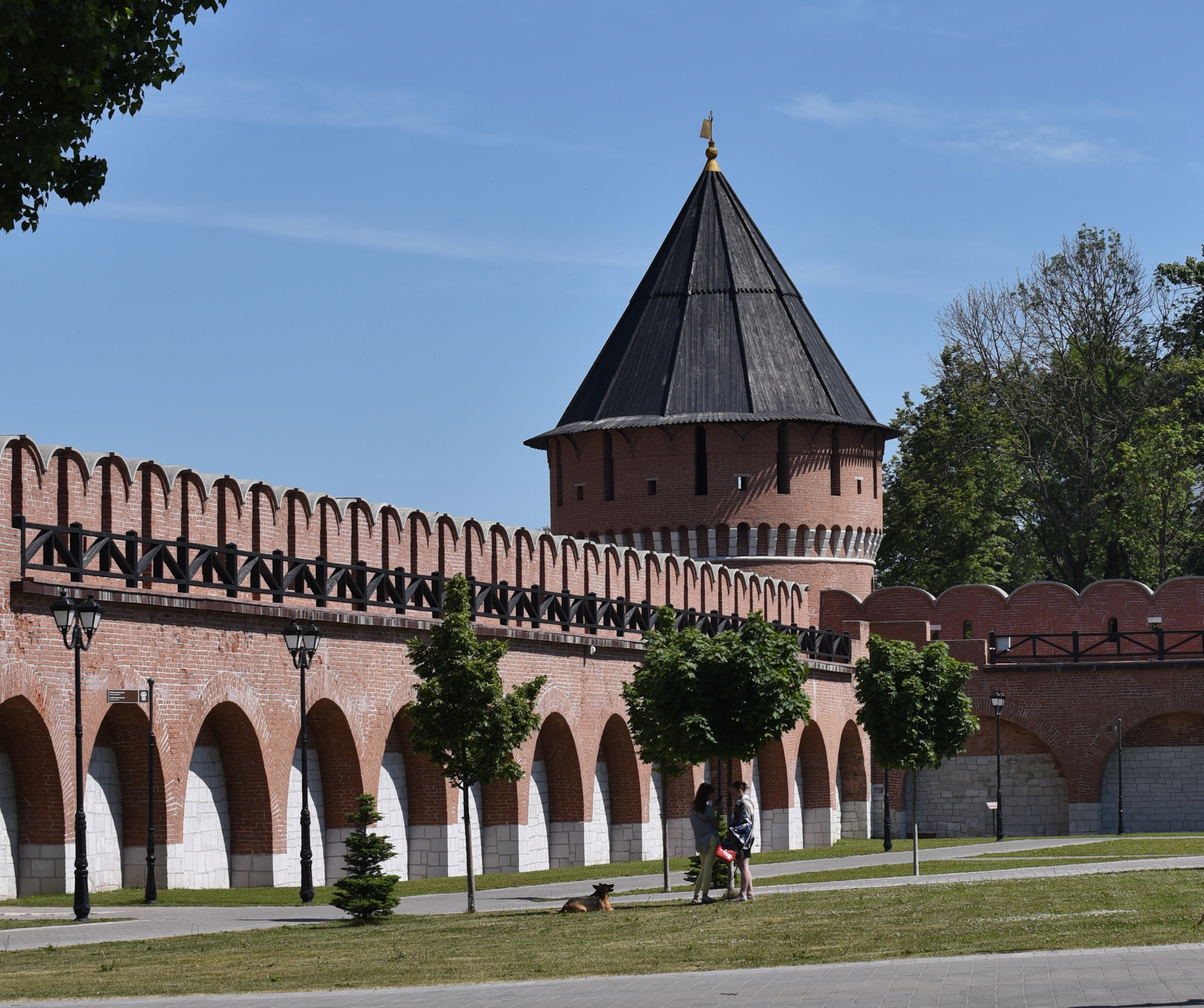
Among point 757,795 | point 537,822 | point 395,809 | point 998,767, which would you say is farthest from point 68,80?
point 998,767

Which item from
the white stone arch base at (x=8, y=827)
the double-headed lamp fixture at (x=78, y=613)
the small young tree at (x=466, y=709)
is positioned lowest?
the white stone arch base at (x=8, y=827)

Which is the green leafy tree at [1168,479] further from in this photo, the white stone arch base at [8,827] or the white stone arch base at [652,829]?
the white stone arch base at [8,827]

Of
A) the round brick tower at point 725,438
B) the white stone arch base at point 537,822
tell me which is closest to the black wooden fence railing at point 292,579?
the white stone arch base at point 537,822

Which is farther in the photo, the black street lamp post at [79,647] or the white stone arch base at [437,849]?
the white stone arch base at [437,849]

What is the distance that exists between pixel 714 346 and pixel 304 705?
27.7m

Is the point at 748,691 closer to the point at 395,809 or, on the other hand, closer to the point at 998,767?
the point at 395,809

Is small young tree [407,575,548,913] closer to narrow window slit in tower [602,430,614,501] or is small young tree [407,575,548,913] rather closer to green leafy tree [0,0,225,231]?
green leafy tree [0,0,225,231]

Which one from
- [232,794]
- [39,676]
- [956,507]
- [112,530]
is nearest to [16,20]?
[39,676]

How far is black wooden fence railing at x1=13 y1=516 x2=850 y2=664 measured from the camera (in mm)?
21062

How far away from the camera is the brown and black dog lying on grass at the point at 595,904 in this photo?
1877cm

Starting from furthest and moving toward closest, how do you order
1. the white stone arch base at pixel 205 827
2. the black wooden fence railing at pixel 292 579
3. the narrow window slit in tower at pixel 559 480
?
the narrow window slit in tower at pixel 559 480, the white stone arch base at pixel 205 827, the black wooden fence railing at pixel 292 579

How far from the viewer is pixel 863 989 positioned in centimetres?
1172

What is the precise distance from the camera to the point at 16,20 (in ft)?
35.9

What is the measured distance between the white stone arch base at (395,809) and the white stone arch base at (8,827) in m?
6.58
